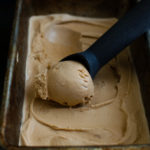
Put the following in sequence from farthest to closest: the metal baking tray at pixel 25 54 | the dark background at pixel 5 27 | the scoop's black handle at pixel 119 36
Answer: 1. the dark background at pixel 5 27
2. the scoop's black handle at pixel 119 36
3. the metal baking tray at pixel 25 54

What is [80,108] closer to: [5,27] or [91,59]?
[91,59]

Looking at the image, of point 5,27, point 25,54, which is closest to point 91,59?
point 25,54

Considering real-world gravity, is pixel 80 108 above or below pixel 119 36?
below

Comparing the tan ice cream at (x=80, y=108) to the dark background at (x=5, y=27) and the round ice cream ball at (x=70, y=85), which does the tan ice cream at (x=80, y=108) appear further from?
the dark background at (x=5, y=27)

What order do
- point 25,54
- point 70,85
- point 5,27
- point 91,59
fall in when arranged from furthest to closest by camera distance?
point 5,27, point 25,54, point 91,59, point 70,85

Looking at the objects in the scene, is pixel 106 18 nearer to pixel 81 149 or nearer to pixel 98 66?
pixel 98 66

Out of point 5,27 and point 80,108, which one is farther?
point 5,27

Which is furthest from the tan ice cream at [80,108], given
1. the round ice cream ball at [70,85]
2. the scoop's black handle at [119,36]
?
the scoop's black handle at [119,36]
